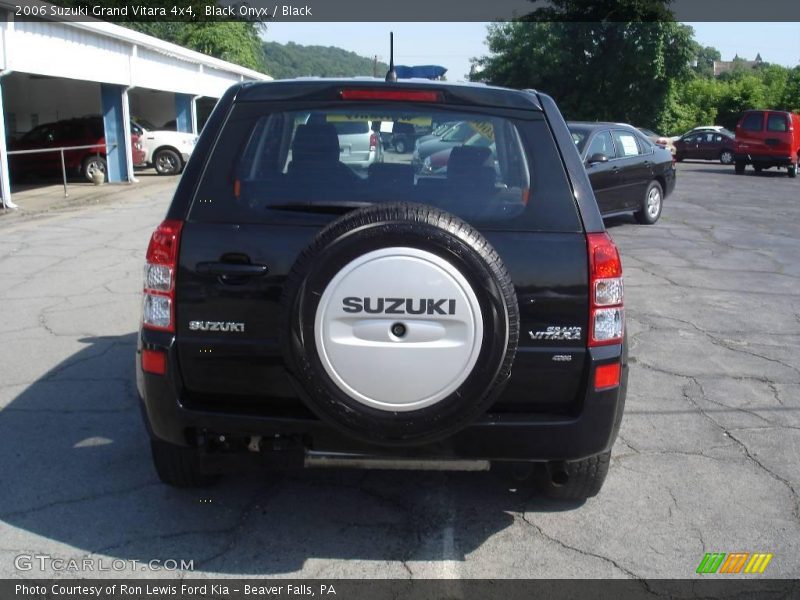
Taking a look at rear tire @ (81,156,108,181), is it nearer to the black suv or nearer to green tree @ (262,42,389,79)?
the black suv

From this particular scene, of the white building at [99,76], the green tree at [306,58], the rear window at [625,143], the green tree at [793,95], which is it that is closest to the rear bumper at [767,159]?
the rear window at [625,143]

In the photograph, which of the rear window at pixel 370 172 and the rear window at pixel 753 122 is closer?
the rear window at pixel 370 172

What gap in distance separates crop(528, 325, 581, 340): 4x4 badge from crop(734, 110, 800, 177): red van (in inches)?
1012

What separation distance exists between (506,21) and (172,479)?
49.2m

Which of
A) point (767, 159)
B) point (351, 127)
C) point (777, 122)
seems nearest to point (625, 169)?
point (351, 127)

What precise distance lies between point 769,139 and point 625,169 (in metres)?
16.4

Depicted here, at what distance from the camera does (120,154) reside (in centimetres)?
2197

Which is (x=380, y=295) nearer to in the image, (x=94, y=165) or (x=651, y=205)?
(x=651, y=205)

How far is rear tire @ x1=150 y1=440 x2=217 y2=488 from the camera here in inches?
147

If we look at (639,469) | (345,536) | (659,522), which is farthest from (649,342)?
(345,536)

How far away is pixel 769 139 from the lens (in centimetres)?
2653

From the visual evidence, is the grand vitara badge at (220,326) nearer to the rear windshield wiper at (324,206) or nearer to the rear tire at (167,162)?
the rear windshield wiper at (324,206)

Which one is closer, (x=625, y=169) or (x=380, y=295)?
(x=380, y=295)

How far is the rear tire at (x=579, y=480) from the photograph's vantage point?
12.1ft
